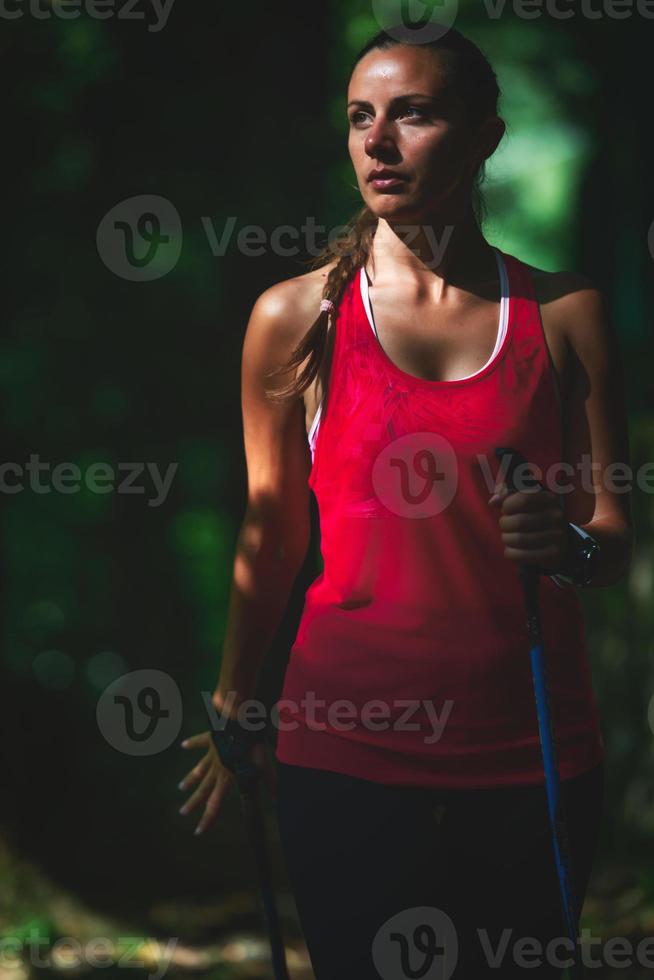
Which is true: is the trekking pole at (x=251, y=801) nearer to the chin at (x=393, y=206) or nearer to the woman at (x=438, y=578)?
the woman at (x=438, y=578)

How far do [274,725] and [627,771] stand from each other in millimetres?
2542

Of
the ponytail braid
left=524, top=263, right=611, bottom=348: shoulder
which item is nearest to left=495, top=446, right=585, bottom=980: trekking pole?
left=524, top=263, right=611, bottom=348: shoulder

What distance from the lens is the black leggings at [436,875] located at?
7.20 feet

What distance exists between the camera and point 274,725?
9.12 feet

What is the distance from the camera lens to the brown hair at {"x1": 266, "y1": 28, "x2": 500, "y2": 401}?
7.36 feet

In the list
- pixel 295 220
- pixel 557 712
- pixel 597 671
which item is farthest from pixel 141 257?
pixel 557 712

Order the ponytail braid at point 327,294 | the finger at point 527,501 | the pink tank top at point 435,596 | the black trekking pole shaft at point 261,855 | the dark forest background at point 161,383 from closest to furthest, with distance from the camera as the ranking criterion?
the finger at point 527,501 < the pink tank top at point 435,596 < the ponytail braid at point 327,294 < the black trekking pole shaft at point 261,855 < the dark forest background at point 161,383

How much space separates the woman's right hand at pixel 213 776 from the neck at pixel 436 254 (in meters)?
1.04

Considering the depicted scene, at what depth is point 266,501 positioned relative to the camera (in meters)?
2.44

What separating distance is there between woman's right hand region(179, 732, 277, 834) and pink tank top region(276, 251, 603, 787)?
1.12 feet

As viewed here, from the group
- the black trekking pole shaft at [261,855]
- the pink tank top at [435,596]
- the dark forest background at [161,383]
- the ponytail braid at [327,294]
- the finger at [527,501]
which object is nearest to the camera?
the finger at [527,501]

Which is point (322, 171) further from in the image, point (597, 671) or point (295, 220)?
point (597, 671)

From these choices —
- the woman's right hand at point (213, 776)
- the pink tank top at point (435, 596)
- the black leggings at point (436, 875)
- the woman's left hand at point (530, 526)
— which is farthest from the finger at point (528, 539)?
the woman's right hand at point (213, 776)

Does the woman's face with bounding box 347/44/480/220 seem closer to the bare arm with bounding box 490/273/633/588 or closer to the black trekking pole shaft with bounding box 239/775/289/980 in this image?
the bare arm with bounding box 490/273/633/588
